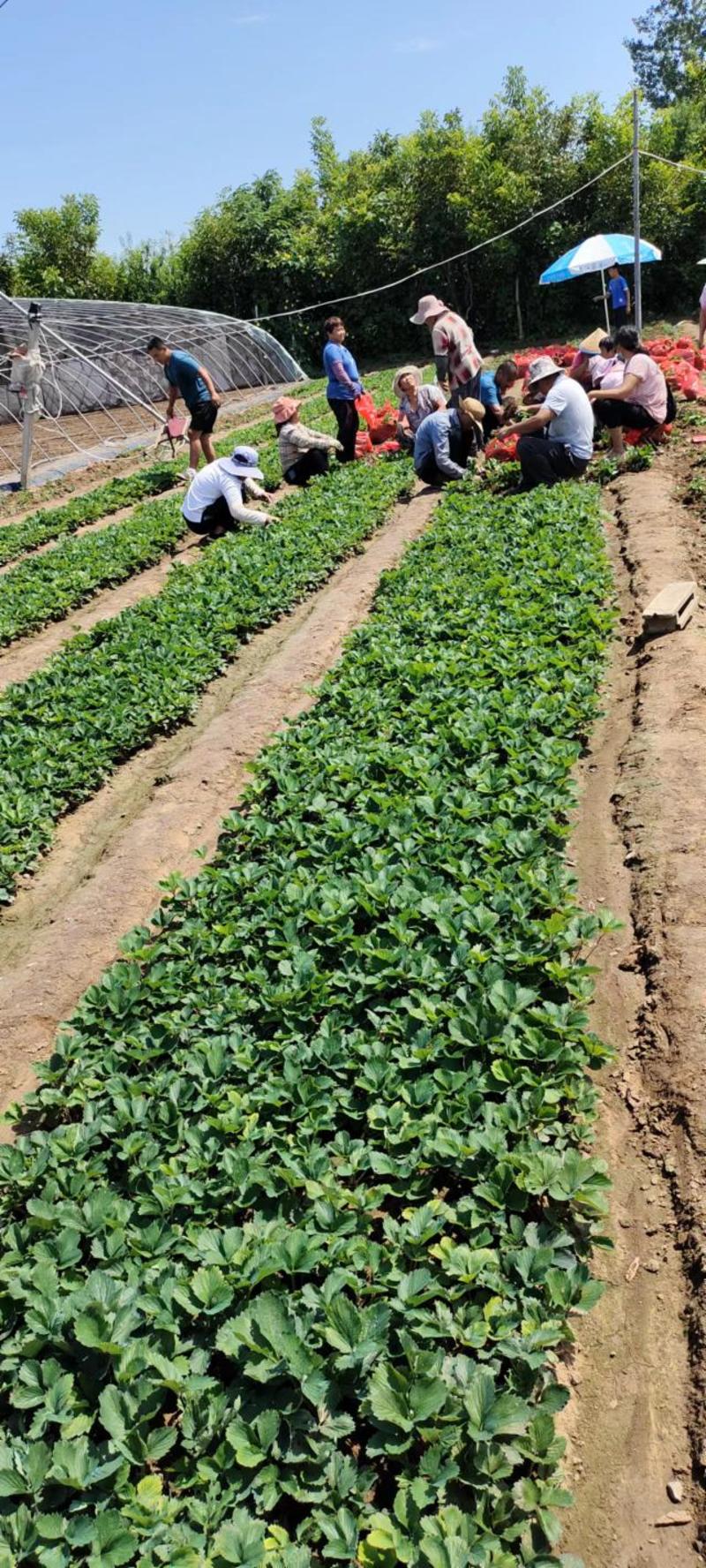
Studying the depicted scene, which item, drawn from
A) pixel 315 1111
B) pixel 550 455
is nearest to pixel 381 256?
pixel 550 455

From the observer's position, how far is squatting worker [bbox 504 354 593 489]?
9125 millimetres

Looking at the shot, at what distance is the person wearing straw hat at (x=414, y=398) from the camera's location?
1161 centimetres

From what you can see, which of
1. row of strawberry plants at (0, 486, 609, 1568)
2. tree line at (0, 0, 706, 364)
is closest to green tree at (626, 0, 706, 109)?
tree line at (0, 0, 706, 364)

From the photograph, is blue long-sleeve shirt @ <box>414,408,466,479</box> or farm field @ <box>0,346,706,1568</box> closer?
farm field @ <box>0,346,706,1568</box>

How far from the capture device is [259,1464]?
2.18m

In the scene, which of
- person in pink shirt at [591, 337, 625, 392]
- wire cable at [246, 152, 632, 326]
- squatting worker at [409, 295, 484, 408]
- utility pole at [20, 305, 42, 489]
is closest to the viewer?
person in pink shirt at [591, 337, 625, 392]

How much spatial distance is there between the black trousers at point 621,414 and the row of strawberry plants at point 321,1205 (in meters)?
6.71

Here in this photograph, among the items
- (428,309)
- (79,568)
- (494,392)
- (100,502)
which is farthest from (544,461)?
(100,502)

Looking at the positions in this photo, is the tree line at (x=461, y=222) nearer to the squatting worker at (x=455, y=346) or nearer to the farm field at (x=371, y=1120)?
the squatting worker at (x=455, y=346)

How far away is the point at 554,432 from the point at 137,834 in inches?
248

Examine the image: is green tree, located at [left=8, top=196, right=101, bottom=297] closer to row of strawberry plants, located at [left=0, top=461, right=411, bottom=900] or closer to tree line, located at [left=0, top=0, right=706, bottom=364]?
tree line, located at [left=0, top=0, right=706, bottom=364]

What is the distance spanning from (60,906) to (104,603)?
18.0 feet

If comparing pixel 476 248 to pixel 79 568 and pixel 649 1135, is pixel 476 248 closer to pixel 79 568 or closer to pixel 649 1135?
pixel 79 568

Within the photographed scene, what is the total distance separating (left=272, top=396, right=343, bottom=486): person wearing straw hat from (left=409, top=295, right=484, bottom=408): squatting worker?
1.62 meters
